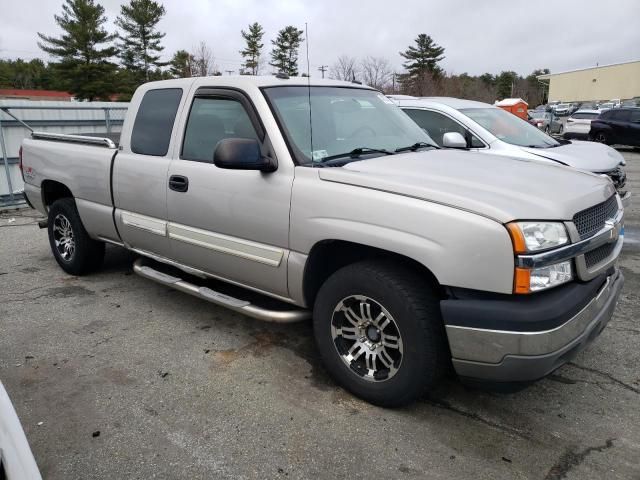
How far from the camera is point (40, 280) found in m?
5.35

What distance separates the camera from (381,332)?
2963 mm

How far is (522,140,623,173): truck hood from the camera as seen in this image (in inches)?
245

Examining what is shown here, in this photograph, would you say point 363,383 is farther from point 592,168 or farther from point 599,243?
point 592,168

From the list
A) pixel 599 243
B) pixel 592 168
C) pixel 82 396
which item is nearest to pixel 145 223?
pixel 82 396

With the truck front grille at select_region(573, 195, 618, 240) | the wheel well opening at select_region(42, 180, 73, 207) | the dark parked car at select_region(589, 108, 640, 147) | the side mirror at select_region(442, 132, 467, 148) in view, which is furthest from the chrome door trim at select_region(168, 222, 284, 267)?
the dark parked car at select_region(589, 108, 640, 147)

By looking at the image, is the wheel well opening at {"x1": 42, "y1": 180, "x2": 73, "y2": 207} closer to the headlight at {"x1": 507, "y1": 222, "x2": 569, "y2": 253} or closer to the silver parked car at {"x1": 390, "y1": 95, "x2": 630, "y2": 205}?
the silver parked car at {"x1": 390, "y1": 95, "x2": 630, "y2": 205}

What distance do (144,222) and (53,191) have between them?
188cm

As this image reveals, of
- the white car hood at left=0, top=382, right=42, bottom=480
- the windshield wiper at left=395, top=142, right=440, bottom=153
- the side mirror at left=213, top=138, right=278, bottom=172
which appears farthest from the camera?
the windshield wiper at left=395, top=142, right=440, bottom=153

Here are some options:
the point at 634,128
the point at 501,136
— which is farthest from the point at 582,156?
the point at 634,128

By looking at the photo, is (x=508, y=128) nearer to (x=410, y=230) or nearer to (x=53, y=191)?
(x=410, y=230)

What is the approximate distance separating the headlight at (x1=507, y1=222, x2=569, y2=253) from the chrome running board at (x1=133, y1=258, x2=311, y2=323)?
1.47m

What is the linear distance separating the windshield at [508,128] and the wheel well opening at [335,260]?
13.9 ft

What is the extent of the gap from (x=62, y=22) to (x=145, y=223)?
52.7m

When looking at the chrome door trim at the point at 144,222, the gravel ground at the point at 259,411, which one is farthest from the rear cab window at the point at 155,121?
the gravel ground at the point at 259,411
